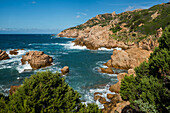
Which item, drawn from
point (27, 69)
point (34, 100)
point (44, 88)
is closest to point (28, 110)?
point (34, 100)

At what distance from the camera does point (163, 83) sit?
464 inches

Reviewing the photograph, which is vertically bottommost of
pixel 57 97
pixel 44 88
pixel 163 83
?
pixel 57 97

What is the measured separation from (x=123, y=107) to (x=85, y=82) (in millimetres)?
14215

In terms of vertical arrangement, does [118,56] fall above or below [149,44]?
below

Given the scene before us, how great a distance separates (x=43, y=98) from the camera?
36.8 ft

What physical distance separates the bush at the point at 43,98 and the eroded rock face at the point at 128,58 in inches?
1159

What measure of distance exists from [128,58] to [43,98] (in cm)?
3333

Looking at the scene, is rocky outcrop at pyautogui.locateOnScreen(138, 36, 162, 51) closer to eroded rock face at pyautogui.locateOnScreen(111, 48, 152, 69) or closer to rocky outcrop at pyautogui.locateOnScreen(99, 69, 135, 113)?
eroded rock face at pyautogui.locateOnScreen(111, 48, 152, 69)

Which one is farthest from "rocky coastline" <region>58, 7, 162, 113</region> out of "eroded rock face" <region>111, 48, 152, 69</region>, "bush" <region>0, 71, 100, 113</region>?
"bush" <region>0, 71, 100, 113</region>

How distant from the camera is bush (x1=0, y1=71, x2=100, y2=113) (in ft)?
33.5

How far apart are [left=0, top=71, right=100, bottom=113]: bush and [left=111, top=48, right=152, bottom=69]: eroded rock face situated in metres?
29.4

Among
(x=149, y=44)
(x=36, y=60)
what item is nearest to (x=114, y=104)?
(x=36, y=60)

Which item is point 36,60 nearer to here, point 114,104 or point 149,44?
point 114,104

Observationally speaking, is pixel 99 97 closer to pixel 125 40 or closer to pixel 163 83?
pixel 163 83
